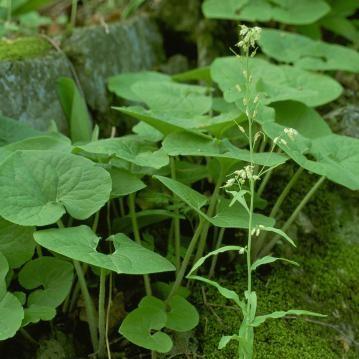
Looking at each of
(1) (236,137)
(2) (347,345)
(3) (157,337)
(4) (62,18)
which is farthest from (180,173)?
(4) (62,18)

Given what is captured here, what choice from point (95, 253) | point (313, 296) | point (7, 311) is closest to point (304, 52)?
point (313, 296)

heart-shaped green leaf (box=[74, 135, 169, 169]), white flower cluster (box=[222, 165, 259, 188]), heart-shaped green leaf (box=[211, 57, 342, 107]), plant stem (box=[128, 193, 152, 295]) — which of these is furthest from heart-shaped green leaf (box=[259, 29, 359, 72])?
white flower cluster (box=[222, 165, 259, 188])

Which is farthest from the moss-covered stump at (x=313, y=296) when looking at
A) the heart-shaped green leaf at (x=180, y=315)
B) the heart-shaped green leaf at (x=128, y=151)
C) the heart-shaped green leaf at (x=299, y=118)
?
the heart-shaped green leaf at (x=128, y=151)

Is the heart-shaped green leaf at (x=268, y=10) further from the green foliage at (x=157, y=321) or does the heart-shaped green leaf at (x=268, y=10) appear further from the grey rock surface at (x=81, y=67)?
the green foliage at (x=157, y=321)

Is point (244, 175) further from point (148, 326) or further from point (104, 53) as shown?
point (104, 53)

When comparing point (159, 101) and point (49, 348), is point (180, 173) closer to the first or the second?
point (159, 101)

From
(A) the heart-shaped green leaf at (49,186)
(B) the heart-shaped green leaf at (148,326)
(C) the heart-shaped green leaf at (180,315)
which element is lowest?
(C) the heart-shaped green leaf at (180,315)

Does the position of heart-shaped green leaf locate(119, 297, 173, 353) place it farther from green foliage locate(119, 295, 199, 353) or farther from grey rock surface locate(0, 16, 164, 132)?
grey rock surface locate(0, 16, 164, 132)
